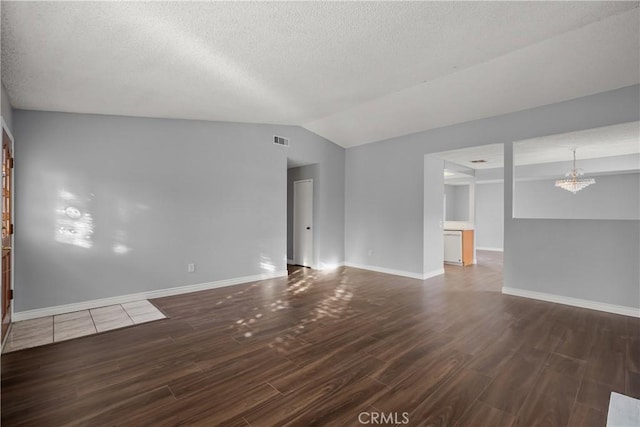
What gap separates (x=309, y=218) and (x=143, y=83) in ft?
14.3

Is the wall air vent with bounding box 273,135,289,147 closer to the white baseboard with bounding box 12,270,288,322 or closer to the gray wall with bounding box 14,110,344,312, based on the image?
the gray wall with bounding box 14,110,344,312

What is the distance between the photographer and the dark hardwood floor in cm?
197

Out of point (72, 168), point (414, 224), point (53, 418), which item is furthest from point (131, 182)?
point (414, 224)

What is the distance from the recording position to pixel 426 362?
260cm

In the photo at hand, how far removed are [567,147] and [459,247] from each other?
3.03 m

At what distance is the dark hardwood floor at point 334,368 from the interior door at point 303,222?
9.65 feet

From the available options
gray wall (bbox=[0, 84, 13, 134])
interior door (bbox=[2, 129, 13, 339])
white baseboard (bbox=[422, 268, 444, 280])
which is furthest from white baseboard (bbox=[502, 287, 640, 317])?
gray wall (bbox=[0, 84, 13, 134])

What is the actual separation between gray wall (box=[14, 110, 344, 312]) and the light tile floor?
26 centimetres

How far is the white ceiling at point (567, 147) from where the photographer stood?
4.51 m

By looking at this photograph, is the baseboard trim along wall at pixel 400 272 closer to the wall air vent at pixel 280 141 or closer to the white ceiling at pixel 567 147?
the white ceiling at pixel 567 147

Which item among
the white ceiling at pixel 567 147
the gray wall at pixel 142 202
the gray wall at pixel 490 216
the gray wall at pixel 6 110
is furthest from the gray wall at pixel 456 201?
the gray wall at pixel 6 110

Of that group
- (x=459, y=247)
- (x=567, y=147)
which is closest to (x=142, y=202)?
(x=459, y=247)

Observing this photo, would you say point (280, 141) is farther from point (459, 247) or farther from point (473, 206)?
point (473, 206)

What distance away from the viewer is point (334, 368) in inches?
98.7
